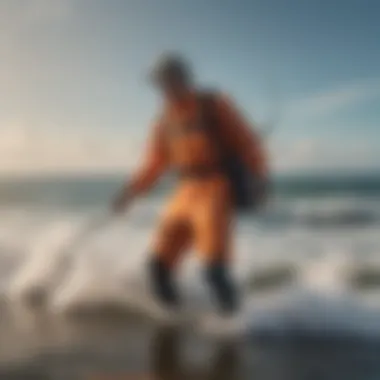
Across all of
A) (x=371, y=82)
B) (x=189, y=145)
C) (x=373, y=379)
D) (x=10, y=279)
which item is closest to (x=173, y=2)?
(x=189, y=145)

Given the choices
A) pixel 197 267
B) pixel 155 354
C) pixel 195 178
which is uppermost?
pixel 195 178

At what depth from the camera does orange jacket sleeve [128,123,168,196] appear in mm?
1393

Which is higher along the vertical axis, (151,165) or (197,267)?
(151,165)

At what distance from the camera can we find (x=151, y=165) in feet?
4.59

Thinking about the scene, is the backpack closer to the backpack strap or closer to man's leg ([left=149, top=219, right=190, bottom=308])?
the backpack strap

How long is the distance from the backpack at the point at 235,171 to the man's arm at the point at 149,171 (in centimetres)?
9

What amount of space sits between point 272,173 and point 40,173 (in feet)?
1.30

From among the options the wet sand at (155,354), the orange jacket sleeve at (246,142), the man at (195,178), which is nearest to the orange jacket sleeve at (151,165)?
the man at (195,178)

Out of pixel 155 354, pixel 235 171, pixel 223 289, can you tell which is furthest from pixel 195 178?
pixel 155 354

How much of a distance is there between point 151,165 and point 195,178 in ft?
0.26

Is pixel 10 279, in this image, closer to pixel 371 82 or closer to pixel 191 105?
pixel 191 105

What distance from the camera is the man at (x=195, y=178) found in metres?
1.37

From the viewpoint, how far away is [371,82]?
4.59ft

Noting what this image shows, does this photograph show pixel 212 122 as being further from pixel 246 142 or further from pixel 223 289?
pixel 223 289
